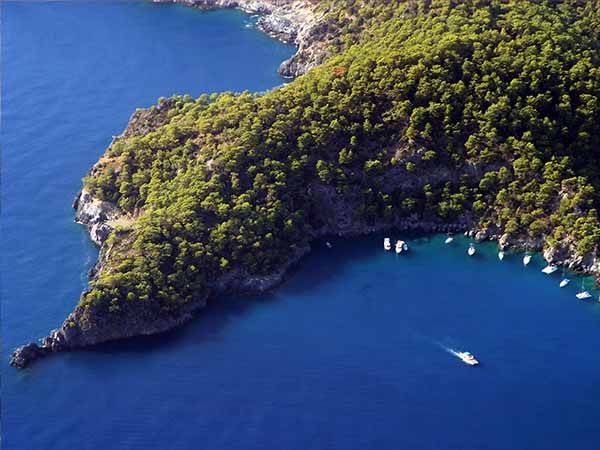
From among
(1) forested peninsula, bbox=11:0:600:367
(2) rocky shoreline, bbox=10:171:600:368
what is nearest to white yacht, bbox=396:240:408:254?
(2) rocky shoreline, bbox=10:171:600:368

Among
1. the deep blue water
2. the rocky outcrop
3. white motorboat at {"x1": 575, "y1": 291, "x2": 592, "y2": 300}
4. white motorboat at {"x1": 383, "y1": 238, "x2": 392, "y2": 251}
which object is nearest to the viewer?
the deep blue water

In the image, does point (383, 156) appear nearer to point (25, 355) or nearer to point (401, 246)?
point (401, 246)

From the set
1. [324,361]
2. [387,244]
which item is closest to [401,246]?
[387,244]

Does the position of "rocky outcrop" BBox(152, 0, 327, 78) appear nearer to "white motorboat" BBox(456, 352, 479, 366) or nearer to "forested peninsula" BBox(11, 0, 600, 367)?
"forested peninsula" BBox(11, 0, 600, 367)

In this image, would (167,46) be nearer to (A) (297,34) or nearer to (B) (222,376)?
(A) (297,34)

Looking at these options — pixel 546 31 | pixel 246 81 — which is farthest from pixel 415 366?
pixel 246 81

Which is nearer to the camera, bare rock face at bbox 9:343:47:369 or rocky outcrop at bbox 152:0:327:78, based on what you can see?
bare rock face at bbox 9:343:47:369

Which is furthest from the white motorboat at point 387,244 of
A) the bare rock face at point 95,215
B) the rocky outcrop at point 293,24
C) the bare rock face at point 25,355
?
the rocky outcrop at point 293,24
